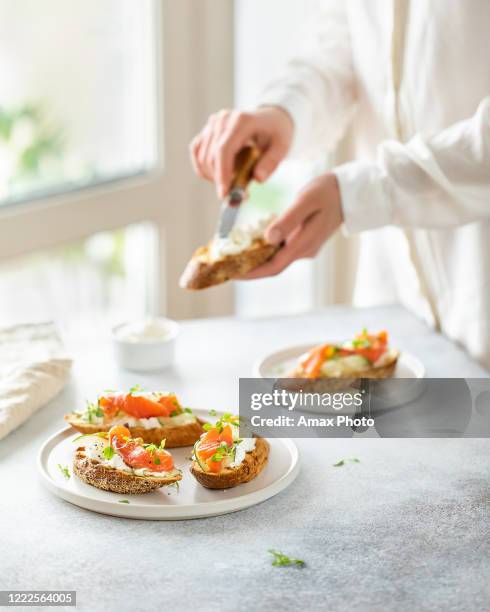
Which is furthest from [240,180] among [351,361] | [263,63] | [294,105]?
[263,63]

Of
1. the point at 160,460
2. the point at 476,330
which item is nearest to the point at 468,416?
the point at 476,330

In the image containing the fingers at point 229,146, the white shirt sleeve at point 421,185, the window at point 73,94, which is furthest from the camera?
the window at point 73,94

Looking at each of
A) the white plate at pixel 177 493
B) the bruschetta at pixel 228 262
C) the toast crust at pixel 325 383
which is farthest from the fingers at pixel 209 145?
the white plate at pixel 177 493

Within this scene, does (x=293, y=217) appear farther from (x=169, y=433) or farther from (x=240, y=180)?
(x=169, y=433)

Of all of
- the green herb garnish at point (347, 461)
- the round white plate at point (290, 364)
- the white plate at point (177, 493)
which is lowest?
→ the green herb garnish at point (347, 461)

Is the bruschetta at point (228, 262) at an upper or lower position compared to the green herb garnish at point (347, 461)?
upper

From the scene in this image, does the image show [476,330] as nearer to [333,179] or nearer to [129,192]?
[333,179]

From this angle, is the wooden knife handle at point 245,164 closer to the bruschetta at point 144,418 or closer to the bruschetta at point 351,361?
the bruschetta at point 351,361
